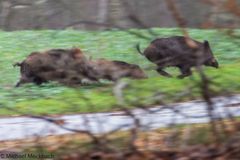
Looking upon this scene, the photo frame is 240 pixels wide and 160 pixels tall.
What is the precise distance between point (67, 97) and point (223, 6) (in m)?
5.60

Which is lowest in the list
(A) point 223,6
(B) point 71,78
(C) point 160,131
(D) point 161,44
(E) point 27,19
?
(E) point 27,19

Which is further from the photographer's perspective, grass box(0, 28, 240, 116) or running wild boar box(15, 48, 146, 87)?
running wild boar box(15, 48, 146, 87)

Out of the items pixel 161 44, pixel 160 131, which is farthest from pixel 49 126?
pixel 161 44

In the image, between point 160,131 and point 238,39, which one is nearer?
point 238,39

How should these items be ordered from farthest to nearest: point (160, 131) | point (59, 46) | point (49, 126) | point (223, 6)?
point (59, 46), point (49, 126), point (160, 131), point (223, 6)

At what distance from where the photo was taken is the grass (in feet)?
29.1

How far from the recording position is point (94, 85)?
604 inches

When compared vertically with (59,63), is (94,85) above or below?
below

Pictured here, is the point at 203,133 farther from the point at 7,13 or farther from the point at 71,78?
the point at 7,13

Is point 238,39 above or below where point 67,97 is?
above

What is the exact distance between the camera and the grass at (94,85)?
8.88 m

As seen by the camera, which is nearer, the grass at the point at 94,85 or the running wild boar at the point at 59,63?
the grass at the point at 94,85

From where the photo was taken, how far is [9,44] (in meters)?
26.3

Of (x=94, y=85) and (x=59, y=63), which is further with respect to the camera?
(x=94, y=85)
